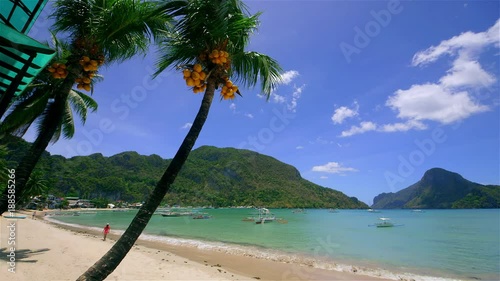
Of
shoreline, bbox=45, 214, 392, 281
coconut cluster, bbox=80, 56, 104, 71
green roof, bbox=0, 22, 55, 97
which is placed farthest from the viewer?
shoreline, bbox=45, 214, 392, 281

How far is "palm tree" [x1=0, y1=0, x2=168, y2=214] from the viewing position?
13.1ft

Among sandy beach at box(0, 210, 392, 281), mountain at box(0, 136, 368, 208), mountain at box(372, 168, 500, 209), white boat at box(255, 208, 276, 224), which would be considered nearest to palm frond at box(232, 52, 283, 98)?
sandy beach at box(0, 210, 392, 281)

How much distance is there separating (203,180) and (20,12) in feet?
488

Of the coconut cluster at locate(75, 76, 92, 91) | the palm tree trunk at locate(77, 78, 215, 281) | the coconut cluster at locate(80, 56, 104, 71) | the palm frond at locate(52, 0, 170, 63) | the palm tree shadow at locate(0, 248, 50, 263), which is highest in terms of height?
the palm frond at locate(52, 0, 170, 63)

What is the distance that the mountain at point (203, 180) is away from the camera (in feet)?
399

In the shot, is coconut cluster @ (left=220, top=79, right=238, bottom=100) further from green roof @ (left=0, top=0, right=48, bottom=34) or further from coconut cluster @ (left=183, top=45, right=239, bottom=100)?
green roof @ (left=0, top=0, right=48, bottom=34)

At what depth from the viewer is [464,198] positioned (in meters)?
171

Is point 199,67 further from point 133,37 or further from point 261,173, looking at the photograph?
point 261,173

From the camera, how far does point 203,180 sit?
147 metres

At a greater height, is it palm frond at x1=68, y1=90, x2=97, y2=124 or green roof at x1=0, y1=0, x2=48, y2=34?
palm frond at x1=68, y1=90, x2=97, y2=124

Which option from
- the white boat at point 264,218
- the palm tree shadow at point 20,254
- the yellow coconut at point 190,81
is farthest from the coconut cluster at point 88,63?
Answer: the white boat at point 264,218

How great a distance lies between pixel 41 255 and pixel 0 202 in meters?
10.7

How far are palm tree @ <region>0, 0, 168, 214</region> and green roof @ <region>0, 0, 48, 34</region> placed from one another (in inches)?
71.6

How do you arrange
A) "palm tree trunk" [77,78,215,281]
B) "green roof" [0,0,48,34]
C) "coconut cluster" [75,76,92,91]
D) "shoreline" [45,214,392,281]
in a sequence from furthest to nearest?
"shoreline" [45,214,392,281], "coconut cluster" [75,76,92,91], "palm tree trunk" [77,78,215,281], "green roof" [0,0,48,34]
